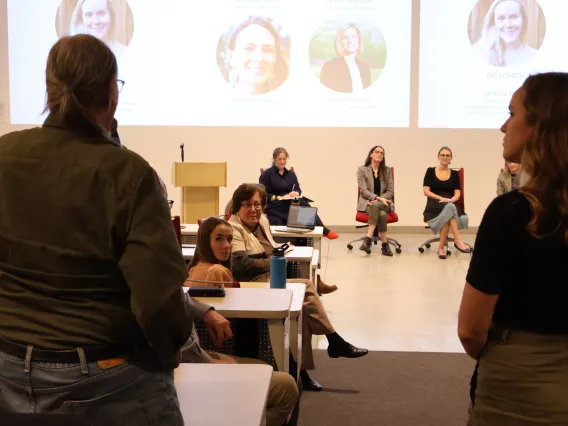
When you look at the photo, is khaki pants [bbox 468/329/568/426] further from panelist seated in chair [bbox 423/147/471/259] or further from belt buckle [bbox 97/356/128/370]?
panelist seated in chair [bbox 423/147/471/259]

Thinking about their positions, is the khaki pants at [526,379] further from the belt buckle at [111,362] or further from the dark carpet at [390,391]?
the dark carpet at [390,391]

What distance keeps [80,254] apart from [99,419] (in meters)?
0.31

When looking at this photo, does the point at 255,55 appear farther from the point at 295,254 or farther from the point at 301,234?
the point at 295,254

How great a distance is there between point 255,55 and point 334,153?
5.22 feet

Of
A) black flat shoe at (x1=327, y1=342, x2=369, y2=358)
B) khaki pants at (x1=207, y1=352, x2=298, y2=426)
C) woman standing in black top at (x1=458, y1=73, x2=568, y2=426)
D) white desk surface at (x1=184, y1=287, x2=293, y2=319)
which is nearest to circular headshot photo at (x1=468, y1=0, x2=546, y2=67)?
black flat shoe at (x1=327, y1=342, x2=369, y2=358)

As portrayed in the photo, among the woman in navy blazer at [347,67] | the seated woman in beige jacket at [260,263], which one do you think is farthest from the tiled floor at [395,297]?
the woman in navy blazer at [347,67]

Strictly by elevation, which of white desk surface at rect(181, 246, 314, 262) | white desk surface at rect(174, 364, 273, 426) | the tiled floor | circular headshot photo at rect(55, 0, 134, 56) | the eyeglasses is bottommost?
the tiled floor

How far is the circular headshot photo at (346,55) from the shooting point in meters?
8.64

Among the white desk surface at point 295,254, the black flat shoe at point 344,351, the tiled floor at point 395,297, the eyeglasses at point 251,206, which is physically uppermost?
the eyeglasses at point 251,206

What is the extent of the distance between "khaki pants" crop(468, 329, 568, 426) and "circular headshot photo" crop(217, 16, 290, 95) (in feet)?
24.6

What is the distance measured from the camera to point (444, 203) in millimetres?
7730

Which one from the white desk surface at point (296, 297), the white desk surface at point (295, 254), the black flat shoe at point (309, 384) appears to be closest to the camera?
the white desk surface at point (296, 297)

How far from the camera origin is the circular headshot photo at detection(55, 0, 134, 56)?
Result: 8617 mm

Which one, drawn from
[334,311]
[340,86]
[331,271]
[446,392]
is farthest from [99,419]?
[340,86]
